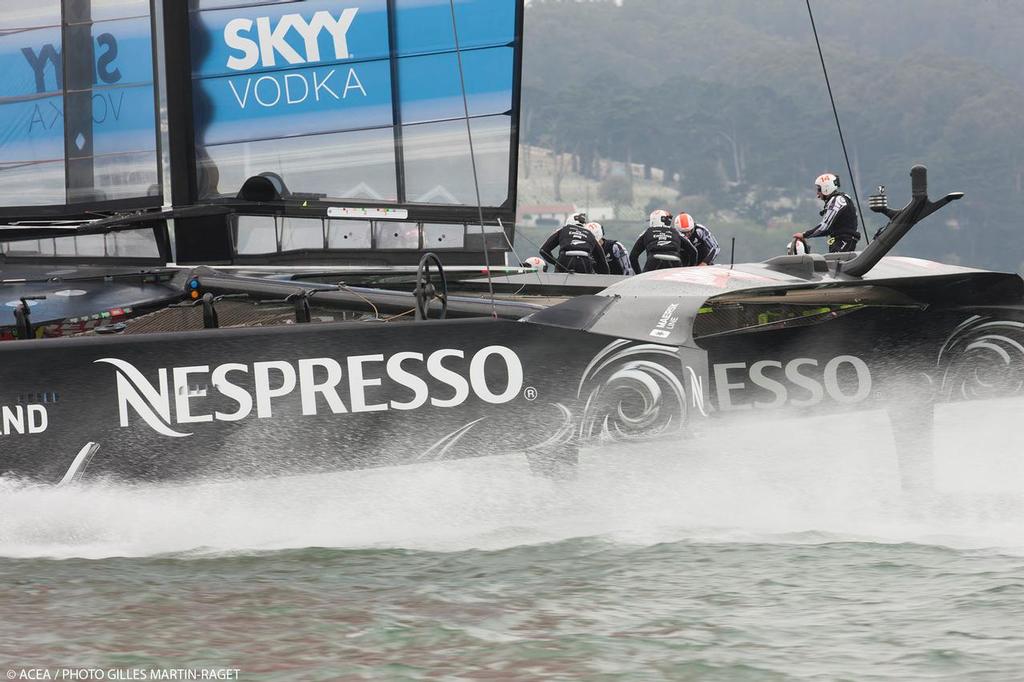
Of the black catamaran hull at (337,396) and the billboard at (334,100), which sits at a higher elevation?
the billboard at (334,100)

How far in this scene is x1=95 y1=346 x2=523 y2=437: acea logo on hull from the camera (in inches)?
157

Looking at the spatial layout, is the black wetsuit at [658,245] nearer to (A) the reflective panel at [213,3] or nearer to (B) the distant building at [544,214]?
(A) the reflective panel at [213,3]

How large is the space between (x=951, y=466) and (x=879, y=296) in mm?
620

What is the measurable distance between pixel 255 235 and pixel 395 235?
663mm

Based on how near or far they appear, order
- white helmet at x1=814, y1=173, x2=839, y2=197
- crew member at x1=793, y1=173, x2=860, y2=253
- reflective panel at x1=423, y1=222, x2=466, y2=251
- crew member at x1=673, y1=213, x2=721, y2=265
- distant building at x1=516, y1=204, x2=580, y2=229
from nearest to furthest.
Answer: reflective panel at x1=423, y1=222, x2=466, y2=251 < crew member at x1=793, y1=173, x2=860, y2=253 < white helmet at x1=814, y1=173, x2=839, y2=197 < crew member at x1=673, y1=213, x2=721, y2=265 < distant building at x1=516, y1=204, x2=580, y2=229

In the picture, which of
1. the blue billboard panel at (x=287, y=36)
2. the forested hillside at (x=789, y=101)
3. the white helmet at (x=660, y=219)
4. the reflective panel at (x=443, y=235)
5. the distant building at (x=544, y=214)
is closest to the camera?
the blue billboard panel at (x=287, y=36)

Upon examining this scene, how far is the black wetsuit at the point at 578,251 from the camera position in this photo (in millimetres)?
8797

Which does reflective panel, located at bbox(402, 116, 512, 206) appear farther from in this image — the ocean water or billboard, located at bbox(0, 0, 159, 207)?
the ocean water

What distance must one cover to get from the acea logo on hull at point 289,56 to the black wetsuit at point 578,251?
2376mm

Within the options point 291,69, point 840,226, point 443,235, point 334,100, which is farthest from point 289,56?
point 840,226

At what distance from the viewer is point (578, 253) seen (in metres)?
8.83

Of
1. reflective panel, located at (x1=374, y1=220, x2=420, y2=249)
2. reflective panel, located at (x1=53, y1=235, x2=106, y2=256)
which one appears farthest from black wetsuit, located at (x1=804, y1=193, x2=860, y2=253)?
reflective panel, located at (x1=53, y1=235, x2=106, y2=256)

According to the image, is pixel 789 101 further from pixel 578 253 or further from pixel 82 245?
pixel 82 245

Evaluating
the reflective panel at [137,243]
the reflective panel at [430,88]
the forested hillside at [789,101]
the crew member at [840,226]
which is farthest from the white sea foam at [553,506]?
the forested hillside at [789,101]
